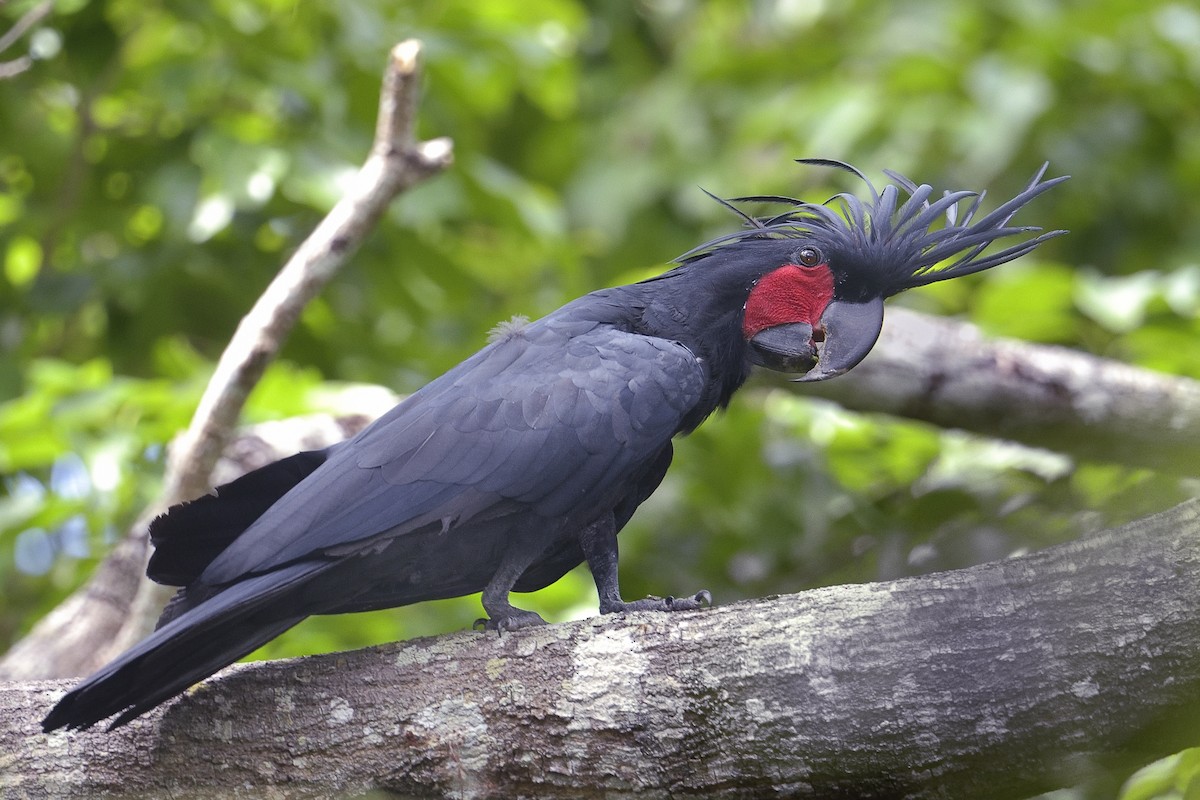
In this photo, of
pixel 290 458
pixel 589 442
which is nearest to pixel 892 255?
pixel 589 442

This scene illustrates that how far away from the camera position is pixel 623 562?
20.2 feet

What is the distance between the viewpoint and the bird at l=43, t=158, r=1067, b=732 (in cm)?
319

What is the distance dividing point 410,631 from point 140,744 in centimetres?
243

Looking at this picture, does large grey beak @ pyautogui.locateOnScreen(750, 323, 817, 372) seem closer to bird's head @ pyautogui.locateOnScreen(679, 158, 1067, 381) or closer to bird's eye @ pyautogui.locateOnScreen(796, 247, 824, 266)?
bird's head @ pyautogui.locateOnScreen(679, 158, 1067, 381)

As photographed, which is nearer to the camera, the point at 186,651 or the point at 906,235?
the point at 186,651

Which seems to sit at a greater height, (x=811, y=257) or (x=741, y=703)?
(x=811, y=257)

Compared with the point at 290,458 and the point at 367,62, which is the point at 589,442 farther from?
the point at 367,62

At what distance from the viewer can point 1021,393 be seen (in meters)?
5.71

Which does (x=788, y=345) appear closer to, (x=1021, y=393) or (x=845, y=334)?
(x=845, y=334)

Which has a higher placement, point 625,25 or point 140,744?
point 625,25

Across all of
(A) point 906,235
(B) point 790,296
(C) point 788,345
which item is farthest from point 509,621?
(A) point 906,235

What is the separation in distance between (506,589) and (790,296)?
143 cm

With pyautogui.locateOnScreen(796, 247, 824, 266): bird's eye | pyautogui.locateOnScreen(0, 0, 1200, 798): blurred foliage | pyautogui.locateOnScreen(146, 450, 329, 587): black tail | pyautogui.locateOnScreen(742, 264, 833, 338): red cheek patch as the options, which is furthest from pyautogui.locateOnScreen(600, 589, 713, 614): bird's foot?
pyautogui.locateOnScreen(0, 0, 1200, 798): blurred foliage

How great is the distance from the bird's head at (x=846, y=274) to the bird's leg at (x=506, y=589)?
3.76 feet
